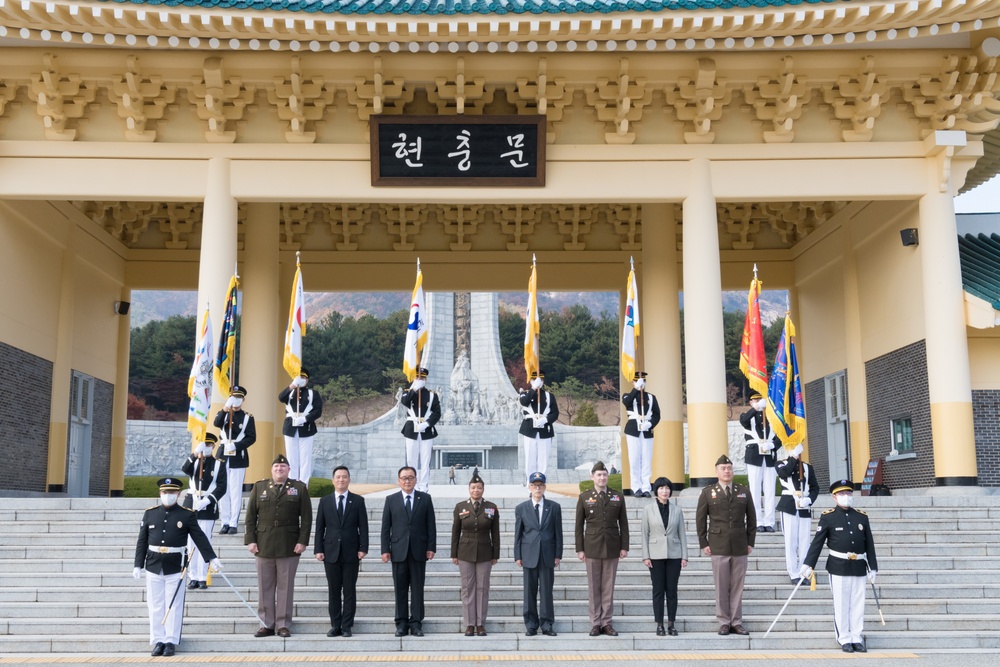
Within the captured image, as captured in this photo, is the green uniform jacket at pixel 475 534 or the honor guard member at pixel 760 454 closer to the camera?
the green uniform jacket at pixel 475 534

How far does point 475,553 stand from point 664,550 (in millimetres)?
1567

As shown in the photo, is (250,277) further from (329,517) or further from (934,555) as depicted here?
(934,555)

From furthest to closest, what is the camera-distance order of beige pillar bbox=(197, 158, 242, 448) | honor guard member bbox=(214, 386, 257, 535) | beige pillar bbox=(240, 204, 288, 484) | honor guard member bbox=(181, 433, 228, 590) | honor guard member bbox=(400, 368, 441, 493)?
beige pillar bbox=(240, 204, 288, 484) < beige pillar bbox=(197, 158, 242, 448) < honor guard member bbox=(400, 368, 441, 493) < honor guard member bbox=(214, 386, 257, 535) < honor guard member bbox=(181, 433, 228, 590)

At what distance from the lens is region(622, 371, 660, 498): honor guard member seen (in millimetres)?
12336

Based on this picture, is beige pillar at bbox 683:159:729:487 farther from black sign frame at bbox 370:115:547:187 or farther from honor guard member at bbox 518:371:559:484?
black sign frame at bbox 370:115:547:187

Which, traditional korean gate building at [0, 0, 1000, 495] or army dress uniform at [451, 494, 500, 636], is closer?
army dress uniform at [451, 494, 500, 636]

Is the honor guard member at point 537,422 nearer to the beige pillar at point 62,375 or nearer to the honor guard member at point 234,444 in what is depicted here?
the honor guard member at point 234,444

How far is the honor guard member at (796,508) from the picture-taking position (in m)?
9.38

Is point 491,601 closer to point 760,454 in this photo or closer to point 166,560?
point 166,560

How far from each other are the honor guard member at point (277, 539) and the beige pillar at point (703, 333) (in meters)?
5.47

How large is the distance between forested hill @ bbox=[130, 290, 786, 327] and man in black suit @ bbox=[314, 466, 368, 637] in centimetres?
6191

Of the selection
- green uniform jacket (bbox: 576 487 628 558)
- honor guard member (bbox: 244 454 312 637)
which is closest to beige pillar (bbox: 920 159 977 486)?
green uniform jacket (bbox: 576 487 628 558)

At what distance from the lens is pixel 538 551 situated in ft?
27.0

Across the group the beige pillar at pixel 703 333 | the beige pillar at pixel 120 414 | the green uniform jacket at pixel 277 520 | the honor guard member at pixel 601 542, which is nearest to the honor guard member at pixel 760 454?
the beige pillar at pixel 703 333
